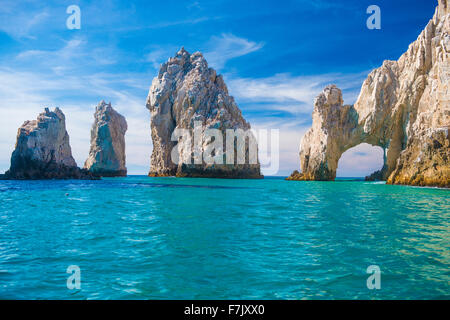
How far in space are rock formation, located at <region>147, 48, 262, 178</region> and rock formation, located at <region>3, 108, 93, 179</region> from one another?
96.7 ft

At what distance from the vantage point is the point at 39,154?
63.7 metres

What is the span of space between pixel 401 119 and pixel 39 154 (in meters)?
76.7

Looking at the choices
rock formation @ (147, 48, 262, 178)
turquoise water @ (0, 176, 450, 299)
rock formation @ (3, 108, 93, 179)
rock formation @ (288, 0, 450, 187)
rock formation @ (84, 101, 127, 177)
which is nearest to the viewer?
turquoise water @ (0, 176, 450, 299)

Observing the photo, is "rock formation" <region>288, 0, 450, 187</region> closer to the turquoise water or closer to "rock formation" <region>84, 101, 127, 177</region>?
the turquoise water

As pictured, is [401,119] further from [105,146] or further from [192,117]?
[105,146]

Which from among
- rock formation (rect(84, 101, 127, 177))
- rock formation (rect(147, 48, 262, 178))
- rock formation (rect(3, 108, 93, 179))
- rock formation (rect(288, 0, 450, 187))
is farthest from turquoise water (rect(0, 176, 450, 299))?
rock formation (rect(84, 101, 127, 177))

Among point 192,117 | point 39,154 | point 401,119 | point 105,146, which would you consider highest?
point 192,117

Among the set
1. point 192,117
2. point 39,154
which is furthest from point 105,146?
point 39,154

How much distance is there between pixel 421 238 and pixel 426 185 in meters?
38.4

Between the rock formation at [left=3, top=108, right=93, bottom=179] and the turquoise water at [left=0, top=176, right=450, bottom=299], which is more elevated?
the rock formation at [left=3, top=108, right=93, bottom=179]

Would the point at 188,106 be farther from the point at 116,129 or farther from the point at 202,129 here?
the point at 116,129

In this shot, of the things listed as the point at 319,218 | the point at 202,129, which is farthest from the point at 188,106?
the point at 319,218

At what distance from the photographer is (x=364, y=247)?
885 centimetres

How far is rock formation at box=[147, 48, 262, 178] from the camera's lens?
3265 inches
